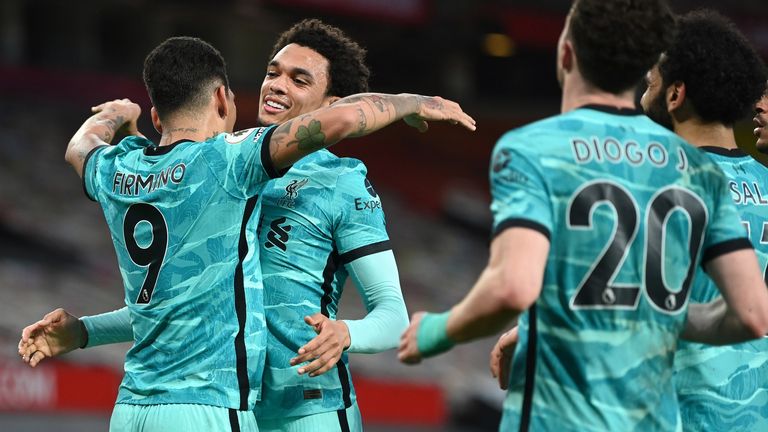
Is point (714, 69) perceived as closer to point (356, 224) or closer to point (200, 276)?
point (356, 224)

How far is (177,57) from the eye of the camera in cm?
413

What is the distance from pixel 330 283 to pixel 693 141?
141 cm

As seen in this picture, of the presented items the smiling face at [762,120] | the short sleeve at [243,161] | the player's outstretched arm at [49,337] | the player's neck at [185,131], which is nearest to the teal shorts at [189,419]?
the player's outstretched arm at [49,337]

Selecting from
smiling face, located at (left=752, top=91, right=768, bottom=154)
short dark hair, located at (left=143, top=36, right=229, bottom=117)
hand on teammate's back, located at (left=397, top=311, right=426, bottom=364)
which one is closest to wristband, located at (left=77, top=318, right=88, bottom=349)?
short dark hair, located at (left=143, top=36, right=229, bottom=117)

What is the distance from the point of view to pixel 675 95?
3727mm

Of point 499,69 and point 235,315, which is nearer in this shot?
point 235,315

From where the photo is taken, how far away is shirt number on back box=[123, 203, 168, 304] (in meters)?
3.91

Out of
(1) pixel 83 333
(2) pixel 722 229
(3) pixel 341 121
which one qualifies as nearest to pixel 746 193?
(2) pixel 722 229

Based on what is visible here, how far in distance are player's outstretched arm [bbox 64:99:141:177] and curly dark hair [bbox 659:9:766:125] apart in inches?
82.8

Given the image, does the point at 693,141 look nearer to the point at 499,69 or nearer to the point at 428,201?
the point at 428,201

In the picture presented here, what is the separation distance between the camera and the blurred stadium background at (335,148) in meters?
13.3

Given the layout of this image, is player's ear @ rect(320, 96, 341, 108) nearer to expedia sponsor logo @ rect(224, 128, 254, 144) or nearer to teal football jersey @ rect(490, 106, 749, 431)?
expedia sponsor logo @ rect(224, 128, 254, 144)

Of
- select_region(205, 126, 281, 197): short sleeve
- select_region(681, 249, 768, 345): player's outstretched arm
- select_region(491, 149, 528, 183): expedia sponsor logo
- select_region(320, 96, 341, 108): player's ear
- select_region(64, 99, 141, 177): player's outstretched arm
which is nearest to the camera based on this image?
select_region(491, 149, 528, 183): expedia sponsor logo

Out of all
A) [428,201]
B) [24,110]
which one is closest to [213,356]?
[24,110]
